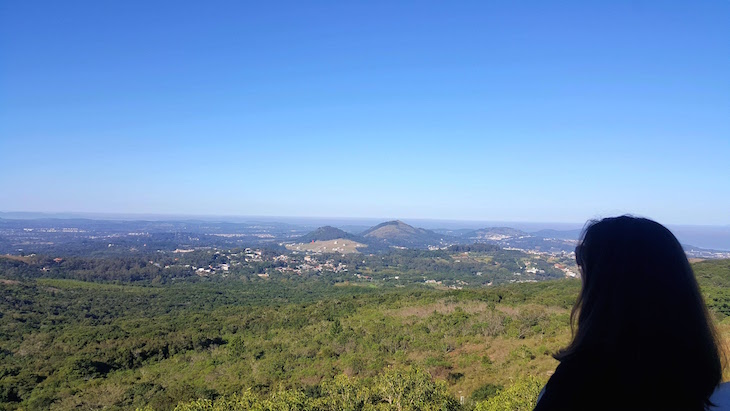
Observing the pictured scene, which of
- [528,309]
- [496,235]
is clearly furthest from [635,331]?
[496,235]

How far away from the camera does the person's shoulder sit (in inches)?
49.7

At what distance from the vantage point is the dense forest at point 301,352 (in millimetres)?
12566

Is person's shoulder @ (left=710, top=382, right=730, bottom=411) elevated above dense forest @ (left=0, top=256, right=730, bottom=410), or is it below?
above

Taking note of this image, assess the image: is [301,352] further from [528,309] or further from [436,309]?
[528,309]

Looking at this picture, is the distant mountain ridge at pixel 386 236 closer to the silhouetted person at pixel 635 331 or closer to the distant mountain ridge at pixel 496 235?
the distant mountain ridge at pixel 496 235

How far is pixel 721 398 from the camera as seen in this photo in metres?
1.31

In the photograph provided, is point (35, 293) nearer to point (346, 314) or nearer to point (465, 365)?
point (346, 314)

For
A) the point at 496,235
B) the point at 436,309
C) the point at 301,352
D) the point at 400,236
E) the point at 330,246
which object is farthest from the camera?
the point at 496,235

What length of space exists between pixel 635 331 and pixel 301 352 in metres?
25.2

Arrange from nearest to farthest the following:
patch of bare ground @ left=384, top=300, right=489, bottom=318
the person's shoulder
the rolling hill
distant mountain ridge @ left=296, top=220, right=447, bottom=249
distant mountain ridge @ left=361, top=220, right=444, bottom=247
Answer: the person's shoulder → patch of bare ground @ left=384, top=300, right=489, bottom=318 → distant mountain ridge @ left=296, top=220, right=447, bottom=249 → the rolling hill → distant mountain ridge @ left=361, top=220, right=444, bottom=247

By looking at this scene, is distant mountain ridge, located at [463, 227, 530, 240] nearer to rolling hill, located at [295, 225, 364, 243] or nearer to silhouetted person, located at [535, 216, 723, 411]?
rolling hill, located at [295, 225, 364, 243]

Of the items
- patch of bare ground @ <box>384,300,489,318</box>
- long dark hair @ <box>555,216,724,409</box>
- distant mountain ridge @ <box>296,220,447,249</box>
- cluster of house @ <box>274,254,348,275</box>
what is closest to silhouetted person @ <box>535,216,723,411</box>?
long dark hair @ <box>555,216,724,409</box>

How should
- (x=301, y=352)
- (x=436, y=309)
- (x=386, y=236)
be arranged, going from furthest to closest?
(x=386, y=236)
(x=436, y=309)
(x=301, y=352)

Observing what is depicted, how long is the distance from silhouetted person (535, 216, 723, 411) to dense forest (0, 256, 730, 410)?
259 inches
